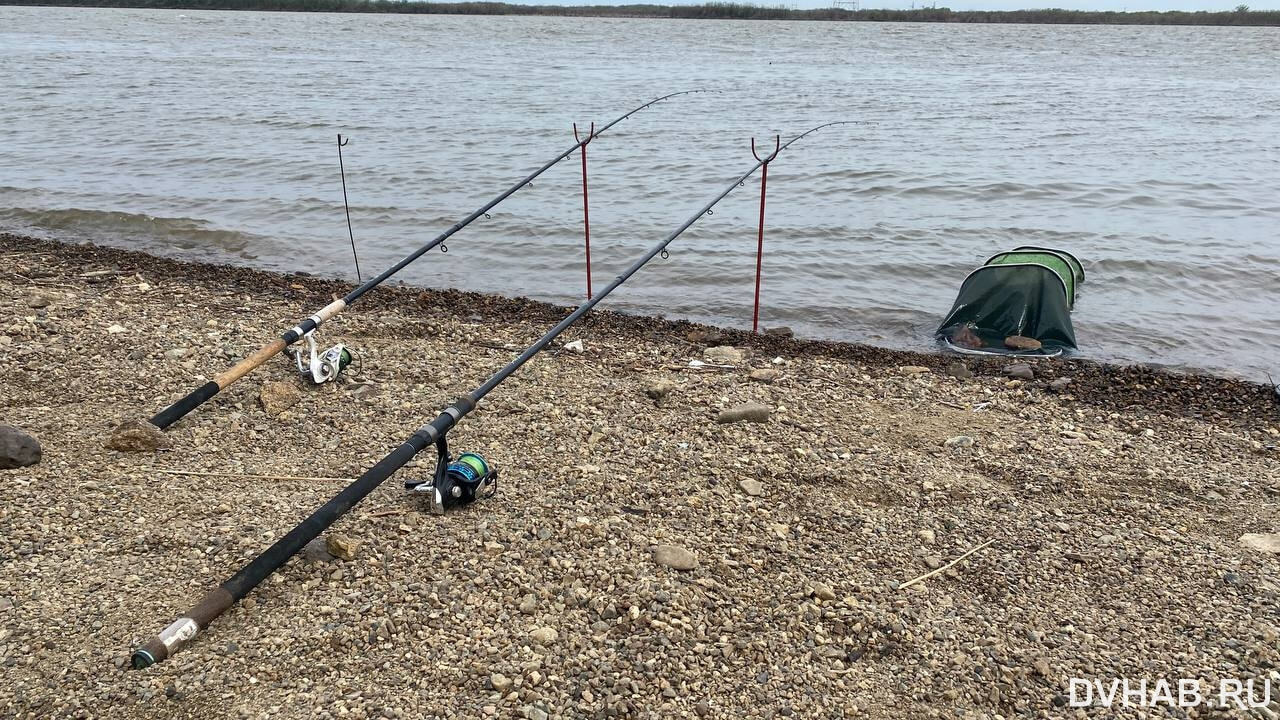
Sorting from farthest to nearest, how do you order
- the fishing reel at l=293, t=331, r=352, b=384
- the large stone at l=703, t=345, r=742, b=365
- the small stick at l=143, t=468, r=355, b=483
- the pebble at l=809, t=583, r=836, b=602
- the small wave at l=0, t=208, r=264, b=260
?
1. the small wave at l=0, t=208, r=264, b=260
2. the large stone at l=703, t=345, r=742, b=365
3. the fishing reel at l=293, t=331, r=352, b=384
4. the small stick at l=143, t=468, r=355, b=483
5. the pebble at l=809, t=583, r=836, b=602

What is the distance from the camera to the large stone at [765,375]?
18.9 feet

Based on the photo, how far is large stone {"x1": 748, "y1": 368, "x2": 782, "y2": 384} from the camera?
5.76 m

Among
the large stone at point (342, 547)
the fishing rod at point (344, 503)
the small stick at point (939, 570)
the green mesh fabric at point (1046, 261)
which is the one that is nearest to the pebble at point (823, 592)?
the small stick at point (939, 570)

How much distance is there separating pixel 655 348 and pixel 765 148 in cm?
962

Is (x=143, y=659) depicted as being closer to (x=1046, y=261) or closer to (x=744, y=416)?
(x=744, y=416)

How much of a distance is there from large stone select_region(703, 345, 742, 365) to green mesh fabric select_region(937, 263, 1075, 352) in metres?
1.92

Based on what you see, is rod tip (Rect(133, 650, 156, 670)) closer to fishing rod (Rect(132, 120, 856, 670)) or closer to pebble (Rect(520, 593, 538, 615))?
fishing rod (Rect(132, 120, 856, 670))

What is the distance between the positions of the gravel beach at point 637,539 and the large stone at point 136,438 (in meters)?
0.05

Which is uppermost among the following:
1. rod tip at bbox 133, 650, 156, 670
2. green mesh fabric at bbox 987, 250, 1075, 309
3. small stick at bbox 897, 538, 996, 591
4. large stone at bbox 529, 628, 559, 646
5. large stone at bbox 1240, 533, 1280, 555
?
green mesh fabric at bbox 987, 250, 1075, 309

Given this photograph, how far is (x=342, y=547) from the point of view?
365 cm

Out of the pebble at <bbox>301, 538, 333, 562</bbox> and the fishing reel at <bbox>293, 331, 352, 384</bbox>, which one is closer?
the pebble at <bbox>301, 538, 333, 562</bbox>

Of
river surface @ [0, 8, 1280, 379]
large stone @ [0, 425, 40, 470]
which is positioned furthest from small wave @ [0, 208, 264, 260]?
large stone @ [0, 425, 40, 470]

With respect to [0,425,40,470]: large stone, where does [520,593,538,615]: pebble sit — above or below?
below

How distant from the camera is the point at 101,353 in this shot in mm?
5574
